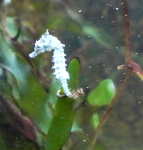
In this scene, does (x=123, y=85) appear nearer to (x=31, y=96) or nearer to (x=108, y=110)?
(x=108, y=110)

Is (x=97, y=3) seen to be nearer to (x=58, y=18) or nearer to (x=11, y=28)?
(x=58, y=18)

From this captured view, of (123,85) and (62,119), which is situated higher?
(123,85)

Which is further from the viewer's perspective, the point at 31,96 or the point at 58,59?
the point at 31,96

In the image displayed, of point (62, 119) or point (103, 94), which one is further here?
point (103, 94)

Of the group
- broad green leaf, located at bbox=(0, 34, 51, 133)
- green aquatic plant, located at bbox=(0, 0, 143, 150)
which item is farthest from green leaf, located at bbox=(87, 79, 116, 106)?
broad green leaf, located at bbox=(0, 34, 51, 133)

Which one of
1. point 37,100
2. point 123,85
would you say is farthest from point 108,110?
point 37,100

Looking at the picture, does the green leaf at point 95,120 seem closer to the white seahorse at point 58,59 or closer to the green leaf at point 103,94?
the green leaf at point 103,94

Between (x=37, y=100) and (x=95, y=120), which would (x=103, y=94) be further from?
(x=37, y=100)

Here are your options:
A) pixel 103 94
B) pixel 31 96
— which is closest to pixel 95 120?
pixel 103 94
